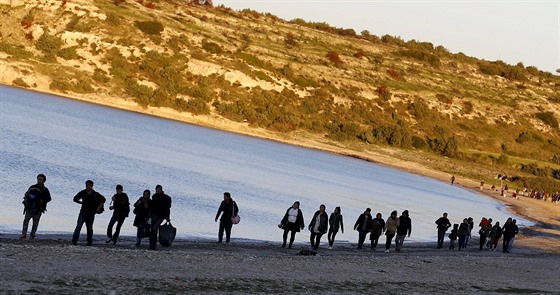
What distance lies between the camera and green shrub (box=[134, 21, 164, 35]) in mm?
110562

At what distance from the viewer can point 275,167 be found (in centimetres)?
7094

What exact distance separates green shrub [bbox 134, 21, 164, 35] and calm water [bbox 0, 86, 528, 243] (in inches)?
676

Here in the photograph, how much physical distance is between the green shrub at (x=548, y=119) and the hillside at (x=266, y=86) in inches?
8.5

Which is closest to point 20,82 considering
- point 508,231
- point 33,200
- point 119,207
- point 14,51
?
point 14,51

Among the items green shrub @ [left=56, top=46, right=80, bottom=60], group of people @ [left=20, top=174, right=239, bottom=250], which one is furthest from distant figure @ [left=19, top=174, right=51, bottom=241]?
green shrub @ [left=56, top=46, right=80, bottom=60]

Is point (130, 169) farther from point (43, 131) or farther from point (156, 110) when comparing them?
point (156, 110)

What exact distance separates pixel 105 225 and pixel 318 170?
160 feet

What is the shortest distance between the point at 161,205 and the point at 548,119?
4372 inches

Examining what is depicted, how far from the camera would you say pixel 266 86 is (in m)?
109

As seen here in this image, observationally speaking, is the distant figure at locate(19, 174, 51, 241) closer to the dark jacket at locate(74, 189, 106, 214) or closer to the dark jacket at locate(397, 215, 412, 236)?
the dark jacket at locate(74, 189, 106, 214)

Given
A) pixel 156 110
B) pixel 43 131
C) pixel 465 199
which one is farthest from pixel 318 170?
pixel 156 110

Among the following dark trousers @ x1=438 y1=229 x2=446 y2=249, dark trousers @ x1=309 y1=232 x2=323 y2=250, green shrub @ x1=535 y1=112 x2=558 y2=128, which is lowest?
dark trousers @ x1=309 y1=232 x2=323 y2=250

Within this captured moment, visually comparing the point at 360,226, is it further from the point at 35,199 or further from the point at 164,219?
the point at 35,199

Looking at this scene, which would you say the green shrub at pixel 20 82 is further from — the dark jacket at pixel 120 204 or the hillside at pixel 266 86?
the dark jacket at pixel 120 204
